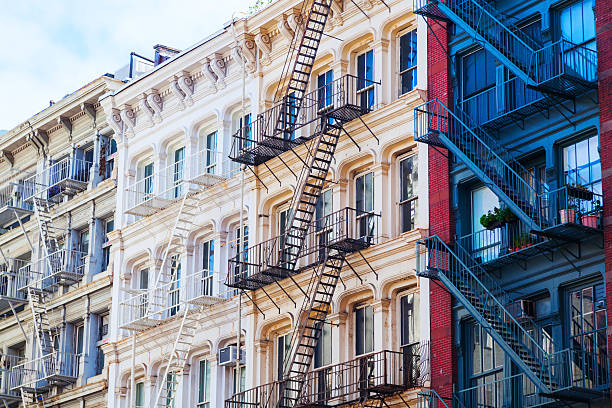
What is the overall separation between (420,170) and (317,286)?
4.24 m

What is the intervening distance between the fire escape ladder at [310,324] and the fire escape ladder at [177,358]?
5539mm

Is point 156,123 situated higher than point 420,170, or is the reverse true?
point 156,123

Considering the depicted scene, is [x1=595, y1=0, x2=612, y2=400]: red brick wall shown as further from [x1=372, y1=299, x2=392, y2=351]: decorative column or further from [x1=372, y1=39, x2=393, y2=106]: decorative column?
[x1=372, y1=39, x2=393, y2=106]: decorative column

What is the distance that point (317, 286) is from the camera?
37938 millimetres

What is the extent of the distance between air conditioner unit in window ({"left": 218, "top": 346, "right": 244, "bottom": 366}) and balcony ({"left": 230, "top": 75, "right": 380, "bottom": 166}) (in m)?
5.67

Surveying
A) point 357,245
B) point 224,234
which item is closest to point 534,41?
point 357,245

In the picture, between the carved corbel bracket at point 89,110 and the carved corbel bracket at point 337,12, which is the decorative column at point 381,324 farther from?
the carved corbel bracket at point 89,110

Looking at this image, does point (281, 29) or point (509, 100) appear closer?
point (509, 100)

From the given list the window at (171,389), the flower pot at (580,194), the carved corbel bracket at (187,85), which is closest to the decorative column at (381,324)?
the flower pot at (580,194)

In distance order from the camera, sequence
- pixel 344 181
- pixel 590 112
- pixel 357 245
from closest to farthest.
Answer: pixel 590 112 → pixel 357 245 → pixel 344 181

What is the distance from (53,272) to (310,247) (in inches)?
636

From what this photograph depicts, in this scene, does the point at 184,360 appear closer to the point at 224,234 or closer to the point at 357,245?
the point at 224,234

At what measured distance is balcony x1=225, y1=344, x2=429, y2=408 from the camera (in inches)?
1394

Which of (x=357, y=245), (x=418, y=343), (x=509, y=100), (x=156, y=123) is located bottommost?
(x=418, y=343)
